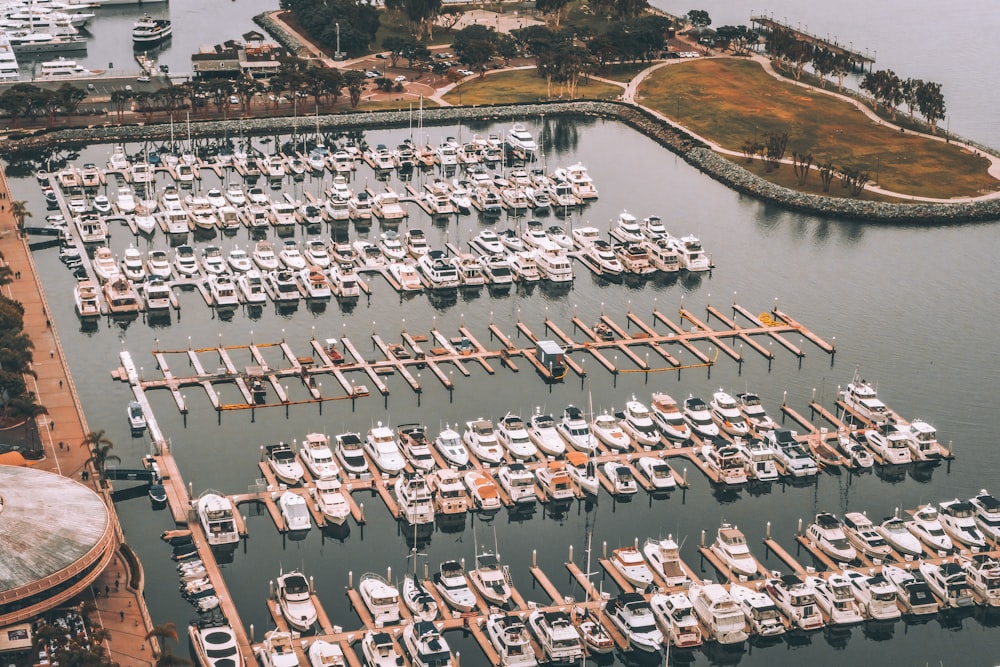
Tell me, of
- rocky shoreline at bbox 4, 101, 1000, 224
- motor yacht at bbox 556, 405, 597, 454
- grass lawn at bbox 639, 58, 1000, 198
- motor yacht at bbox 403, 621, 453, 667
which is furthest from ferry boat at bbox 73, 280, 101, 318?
grass lawn at bbox 639, 58, 1000, 198

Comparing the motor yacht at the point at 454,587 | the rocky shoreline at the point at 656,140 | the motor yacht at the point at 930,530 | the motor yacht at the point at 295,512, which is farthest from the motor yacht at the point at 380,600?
the rocky shoreline at the point at 656,140

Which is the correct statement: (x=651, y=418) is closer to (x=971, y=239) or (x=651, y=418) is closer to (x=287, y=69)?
(x=971, y=239)

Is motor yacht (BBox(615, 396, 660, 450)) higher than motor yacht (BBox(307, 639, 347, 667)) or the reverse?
higher

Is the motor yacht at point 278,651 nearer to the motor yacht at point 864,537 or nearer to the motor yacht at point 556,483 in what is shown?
the motor yacht at point 556,483

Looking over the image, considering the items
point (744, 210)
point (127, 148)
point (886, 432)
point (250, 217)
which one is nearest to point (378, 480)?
point (886, 432)

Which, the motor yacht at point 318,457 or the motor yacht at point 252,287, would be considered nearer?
the motor yacht at point 318,457

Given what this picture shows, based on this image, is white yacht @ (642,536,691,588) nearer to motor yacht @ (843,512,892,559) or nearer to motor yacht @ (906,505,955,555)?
motor yacht @ (843,512,892,559)

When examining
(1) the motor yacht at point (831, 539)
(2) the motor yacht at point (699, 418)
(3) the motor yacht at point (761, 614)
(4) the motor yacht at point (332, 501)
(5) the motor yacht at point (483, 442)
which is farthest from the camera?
(2) the motor yacht at point (699, 418)
